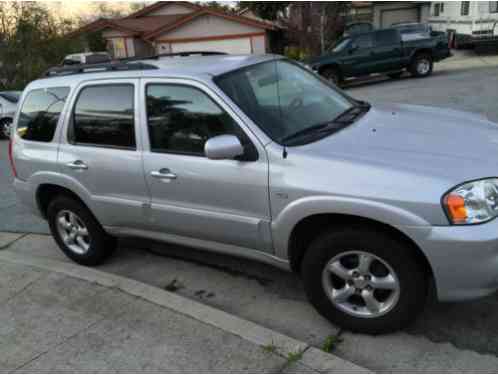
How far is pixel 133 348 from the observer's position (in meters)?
3.35

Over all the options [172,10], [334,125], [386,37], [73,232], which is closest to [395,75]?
[386,37]

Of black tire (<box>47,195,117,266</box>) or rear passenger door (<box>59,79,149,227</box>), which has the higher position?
rear passenger door (<box>59,79,149,227</box>)

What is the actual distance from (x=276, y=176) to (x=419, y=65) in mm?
15378

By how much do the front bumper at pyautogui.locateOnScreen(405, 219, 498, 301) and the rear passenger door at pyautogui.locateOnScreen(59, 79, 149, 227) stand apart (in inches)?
88.4

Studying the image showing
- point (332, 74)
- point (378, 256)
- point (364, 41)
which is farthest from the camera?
point (332, 74)

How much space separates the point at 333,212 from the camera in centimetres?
310

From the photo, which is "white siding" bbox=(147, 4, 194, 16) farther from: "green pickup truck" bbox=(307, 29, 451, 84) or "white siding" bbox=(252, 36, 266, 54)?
"green pickup truck" bbox=(307, 29, 451, 84)

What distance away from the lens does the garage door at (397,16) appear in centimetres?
3147

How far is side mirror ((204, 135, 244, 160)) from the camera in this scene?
331 centimetres

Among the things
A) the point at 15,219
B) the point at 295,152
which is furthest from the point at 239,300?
the point at 15,219

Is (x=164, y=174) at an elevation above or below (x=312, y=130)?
below

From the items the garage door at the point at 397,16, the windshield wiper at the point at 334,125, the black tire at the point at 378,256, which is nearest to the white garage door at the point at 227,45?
the garage door at the point at 397,16

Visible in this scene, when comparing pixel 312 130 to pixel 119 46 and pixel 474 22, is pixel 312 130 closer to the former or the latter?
pixel 474 22

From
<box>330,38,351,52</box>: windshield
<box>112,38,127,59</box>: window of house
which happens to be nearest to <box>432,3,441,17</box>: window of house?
<box>330,38,351,52</box>: windshield
